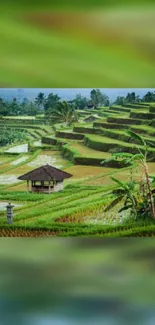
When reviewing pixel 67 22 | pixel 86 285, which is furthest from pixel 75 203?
pixel 67 22

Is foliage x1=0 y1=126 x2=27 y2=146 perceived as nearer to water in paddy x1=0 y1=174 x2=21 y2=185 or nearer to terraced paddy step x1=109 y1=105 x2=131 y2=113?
water in paddy x1=0 y1=174 x2=21 y2=185

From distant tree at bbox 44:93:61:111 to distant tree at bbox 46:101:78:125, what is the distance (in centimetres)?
1

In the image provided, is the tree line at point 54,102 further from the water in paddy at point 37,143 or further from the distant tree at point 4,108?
the water in paddy at point 37,143

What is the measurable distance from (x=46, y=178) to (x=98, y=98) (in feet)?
1.00

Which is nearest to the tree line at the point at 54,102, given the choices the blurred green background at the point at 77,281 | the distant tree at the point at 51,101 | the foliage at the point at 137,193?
the distant tree at the point at 51,101

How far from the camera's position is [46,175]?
6.18ft

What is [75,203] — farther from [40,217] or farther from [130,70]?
[130,70]

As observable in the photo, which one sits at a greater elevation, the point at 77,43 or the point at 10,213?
the point at 77,43

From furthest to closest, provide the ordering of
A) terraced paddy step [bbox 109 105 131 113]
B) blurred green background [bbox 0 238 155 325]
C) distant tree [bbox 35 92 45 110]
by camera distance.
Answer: terraced paddy step [bbox 109 105 131 113] < distant tree [bbox 35 92 45 110] < blurred green background [bbox 0 238 155 325]

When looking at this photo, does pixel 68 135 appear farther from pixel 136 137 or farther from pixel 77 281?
pixel 77 281

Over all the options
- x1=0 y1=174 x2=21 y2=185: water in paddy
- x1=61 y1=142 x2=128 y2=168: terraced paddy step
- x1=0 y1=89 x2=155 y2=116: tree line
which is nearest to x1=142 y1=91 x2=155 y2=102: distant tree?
x1=0 y1=89 x2=155 y2=116: tree line

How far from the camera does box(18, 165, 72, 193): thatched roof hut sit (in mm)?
1871

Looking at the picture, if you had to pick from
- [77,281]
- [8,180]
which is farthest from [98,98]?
[77,281]

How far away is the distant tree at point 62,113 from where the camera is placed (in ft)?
6.03
